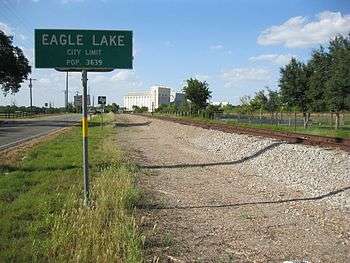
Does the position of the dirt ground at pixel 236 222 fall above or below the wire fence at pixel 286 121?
above

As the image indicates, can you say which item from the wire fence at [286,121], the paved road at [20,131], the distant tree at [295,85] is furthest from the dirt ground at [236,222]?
the wire fence at [286,121]

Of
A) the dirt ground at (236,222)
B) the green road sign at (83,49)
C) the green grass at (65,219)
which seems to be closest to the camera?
the green grass at (65,219)

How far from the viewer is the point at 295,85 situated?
152 feet

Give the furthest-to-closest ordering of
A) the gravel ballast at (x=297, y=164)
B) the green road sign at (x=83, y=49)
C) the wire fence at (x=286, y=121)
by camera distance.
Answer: the wire fence at (x=286, y=121) < the gravel ballast at (x=297, y=164) < the green road sign at (x=83, y=49)

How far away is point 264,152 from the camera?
64.3 feet

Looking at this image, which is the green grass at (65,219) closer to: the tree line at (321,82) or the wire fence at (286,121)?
the tree line at (321,82)

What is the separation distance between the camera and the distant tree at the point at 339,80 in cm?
3625

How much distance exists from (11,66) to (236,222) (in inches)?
2102

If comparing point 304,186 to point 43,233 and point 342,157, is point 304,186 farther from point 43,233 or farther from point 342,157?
point 43,233

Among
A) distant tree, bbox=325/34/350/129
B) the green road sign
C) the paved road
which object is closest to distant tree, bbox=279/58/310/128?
distant tree, bbox=325/34/350/129

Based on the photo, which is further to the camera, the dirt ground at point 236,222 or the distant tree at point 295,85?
the distant tree at point 295,85

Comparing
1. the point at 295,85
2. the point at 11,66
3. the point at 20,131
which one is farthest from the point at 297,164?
the point at 11,66

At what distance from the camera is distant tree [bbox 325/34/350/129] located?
3625 centimetres

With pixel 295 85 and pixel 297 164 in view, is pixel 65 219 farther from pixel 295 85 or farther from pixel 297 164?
pixel 295 85
